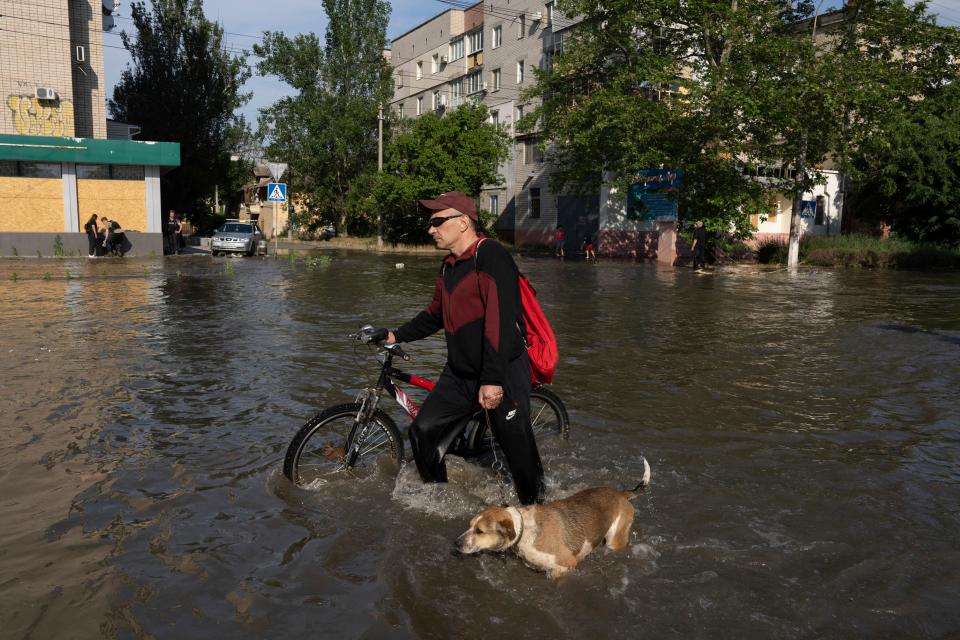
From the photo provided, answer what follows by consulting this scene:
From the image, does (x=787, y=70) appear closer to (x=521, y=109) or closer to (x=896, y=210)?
(x=896, y=210)

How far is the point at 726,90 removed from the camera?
25594 millimetres

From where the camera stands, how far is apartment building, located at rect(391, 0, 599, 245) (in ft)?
144

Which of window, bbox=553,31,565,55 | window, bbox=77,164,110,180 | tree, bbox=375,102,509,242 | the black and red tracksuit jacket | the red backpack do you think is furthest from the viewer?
window, bbox=553,31,565,55

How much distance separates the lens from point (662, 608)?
3.57 meters

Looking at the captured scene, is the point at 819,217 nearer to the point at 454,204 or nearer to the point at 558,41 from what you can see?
the point at 558,41

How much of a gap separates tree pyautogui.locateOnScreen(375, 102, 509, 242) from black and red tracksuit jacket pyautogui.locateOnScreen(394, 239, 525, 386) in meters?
37.8

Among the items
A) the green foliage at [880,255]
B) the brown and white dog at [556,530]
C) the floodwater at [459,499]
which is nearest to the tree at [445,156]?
the green foliage at [880,255]

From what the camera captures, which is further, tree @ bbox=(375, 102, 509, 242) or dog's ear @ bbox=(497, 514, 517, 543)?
tree @ bbox=(375, 102, 509, 242)

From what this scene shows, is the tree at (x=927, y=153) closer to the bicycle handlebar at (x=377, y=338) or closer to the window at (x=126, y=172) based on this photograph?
the window at (x=126, y=172)

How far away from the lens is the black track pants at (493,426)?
13.8ft

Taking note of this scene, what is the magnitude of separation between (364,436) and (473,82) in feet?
166

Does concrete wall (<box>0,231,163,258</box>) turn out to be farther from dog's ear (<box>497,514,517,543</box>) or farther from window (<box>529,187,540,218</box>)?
dog's ear (<box>497,514,517,543</box>)

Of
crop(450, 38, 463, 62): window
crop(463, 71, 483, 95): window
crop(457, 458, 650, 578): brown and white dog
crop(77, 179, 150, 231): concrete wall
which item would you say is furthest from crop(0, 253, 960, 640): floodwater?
crop(450, 38, 463, 62): window

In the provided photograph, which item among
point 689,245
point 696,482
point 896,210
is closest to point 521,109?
point 689,245
